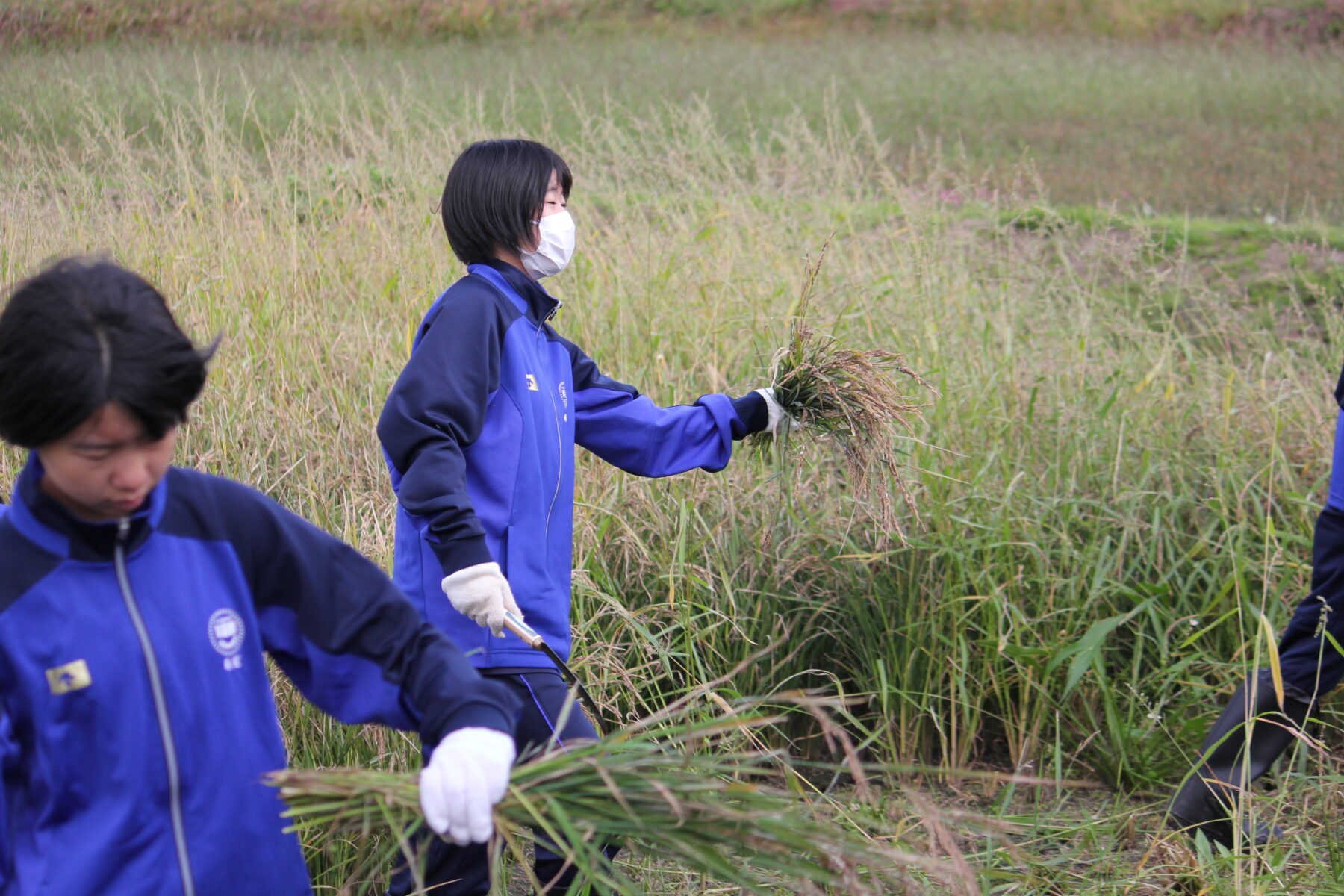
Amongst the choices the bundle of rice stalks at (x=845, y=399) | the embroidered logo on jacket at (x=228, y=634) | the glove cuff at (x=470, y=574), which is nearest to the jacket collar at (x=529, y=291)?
the glove cuff at (x=470, y=574)

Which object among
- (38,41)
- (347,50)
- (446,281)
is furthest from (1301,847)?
(347,50)

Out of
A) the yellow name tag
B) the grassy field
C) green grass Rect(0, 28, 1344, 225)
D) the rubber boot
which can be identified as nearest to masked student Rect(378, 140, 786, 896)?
the grassy field

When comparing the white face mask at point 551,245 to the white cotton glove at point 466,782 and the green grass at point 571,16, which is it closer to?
the white cotton glove at point 466,782

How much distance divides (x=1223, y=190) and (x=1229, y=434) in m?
6.97

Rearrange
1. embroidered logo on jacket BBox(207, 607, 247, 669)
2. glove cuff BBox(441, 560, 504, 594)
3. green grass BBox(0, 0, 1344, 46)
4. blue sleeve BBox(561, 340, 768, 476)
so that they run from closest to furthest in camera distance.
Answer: embroidered logo on jacket BBox(207, 607, 247, 669)
glove cuff BBox(441, 560, 504, 594)
blue sleeve BBox(561, 340, 768, 476)
green grass BBox(0, 0, 1344, 46)

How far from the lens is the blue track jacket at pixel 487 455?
1830 millimetres

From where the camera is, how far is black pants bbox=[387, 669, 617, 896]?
183 cm

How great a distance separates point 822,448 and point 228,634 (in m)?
2.32

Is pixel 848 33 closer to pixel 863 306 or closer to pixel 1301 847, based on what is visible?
pixel 863 306

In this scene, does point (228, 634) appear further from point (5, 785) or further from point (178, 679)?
point (5, 785)

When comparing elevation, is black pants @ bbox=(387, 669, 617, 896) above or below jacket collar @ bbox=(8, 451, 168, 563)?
below

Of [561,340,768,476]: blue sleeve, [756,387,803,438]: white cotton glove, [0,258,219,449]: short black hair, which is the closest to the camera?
[0,258,219,449]: short black hair

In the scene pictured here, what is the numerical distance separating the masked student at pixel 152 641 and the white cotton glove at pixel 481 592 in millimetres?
449

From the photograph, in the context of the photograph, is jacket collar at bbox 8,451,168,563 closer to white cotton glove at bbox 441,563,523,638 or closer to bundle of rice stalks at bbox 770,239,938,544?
white cotton glove at bbox 441,563,523,638
